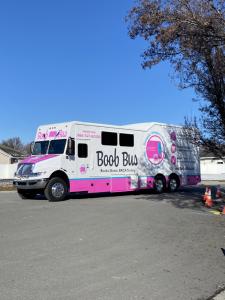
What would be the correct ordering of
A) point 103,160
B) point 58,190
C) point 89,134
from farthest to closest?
point 103,160
point 89,134
point 58,190

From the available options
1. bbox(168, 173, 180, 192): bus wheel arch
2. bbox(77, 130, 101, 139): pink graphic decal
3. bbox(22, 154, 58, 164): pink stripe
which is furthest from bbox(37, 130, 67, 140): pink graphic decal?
bbox(168, 173, 180, 192): bus wheel arch

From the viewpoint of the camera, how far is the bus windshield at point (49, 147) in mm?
19500

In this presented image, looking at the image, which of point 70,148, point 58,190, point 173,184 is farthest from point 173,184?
point 58,190

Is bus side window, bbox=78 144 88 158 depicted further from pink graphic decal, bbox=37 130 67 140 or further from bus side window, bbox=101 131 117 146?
bus side window, bbox=101 131 117 146

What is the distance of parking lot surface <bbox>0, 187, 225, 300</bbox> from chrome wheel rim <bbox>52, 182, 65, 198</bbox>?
5175 millimetres

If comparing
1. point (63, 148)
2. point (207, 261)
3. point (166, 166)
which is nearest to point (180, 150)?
point (166, 166)

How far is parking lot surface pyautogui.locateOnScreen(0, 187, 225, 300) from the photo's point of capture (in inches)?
235

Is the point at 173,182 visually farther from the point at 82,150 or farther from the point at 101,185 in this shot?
the point at 82,150

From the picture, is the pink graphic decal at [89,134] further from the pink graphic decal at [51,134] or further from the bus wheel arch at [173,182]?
the bus wheel arch at [173,182]

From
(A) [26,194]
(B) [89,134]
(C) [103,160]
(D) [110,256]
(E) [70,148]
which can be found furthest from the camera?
(C) [103,160]

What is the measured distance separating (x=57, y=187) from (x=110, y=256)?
36.7 feet

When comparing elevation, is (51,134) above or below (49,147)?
above

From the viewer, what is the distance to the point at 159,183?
24.0m

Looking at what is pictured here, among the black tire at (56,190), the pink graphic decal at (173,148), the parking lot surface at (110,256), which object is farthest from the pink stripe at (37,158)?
the pink graphic decal at (173,148)
